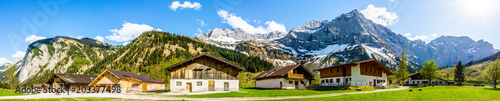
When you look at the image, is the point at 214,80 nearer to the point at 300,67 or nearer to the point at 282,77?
the point at 282,77

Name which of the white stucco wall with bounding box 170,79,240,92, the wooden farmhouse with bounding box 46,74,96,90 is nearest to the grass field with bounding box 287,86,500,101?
the white stucco wall with bounding box 170,79,240,92

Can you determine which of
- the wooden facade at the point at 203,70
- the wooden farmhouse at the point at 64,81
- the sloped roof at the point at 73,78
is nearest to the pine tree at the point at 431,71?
the wooden facade at the point at 203,70

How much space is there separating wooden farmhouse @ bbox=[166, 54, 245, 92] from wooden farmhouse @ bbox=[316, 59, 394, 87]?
24.5 meters

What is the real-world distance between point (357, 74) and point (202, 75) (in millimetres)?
31783

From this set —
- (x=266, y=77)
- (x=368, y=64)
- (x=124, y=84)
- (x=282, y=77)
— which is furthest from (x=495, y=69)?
(x=124, y=84)

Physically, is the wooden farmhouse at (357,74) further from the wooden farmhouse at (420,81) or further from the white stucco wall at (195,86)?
the wooden farmhouse at (420,81)

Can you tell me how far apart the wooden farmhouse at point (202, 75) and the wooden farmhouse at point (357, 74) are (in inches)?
966

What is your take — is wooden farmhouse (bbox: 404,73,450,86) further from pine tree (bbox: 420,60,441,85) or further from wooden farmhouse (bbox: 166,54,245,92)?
wooden farmhouse (bbox: 166,54,245,92)

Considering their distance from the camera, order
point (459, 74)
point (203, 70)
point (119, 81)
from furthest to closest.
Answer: point (459, 74), point (203, 70), point (119, 81)

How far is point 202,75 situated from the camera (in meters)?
42.1

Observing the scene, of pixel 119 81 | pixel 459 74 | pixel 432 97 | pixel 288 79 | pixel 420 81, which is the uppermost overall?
pixel 119 81

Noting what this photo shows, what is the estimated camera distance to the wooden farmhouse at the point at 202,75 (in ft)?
136

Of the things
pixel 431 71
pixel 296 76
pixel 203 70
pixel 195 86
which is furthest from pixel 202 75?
pixel 431 71

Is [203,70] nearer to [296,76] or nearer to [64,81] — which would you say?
[296,76]
